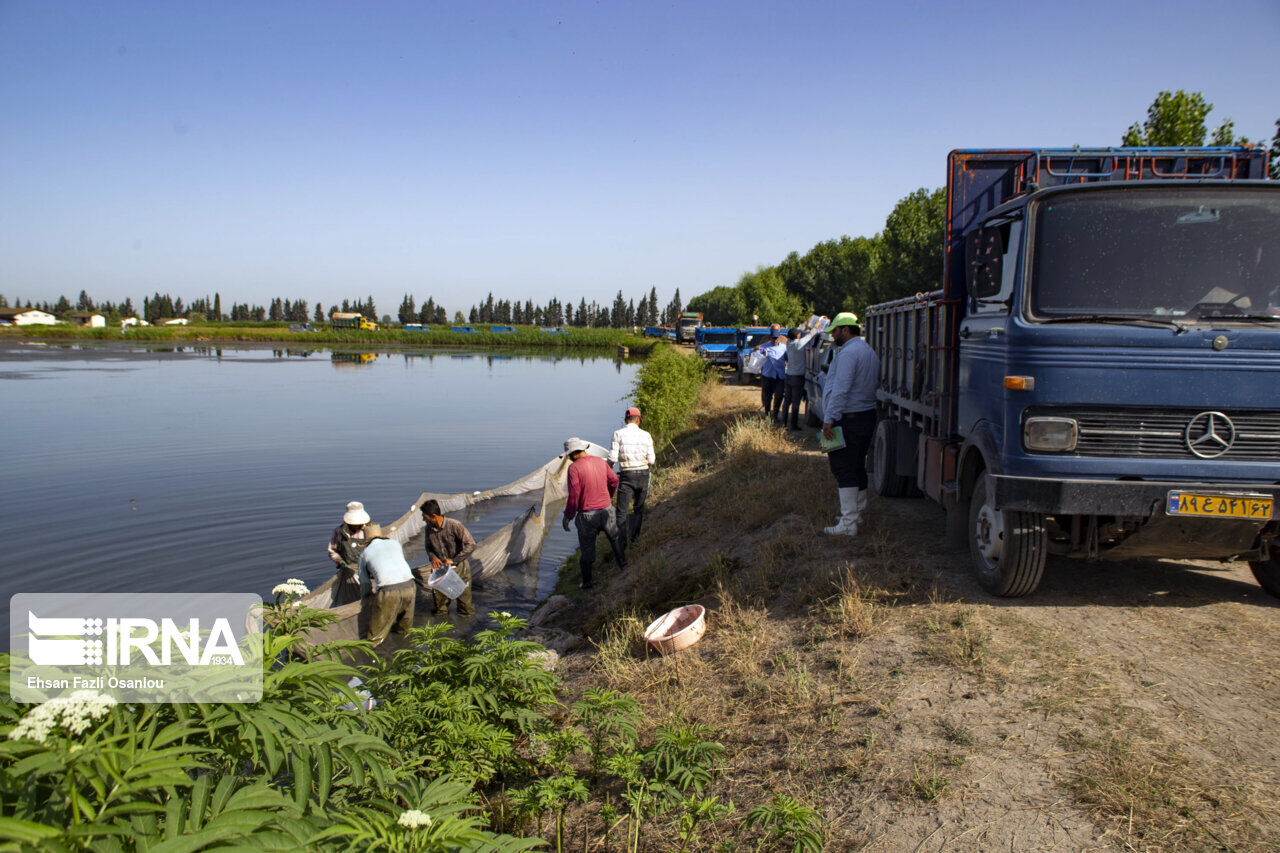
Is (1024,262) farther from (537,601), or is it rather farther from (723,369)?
(723,369)

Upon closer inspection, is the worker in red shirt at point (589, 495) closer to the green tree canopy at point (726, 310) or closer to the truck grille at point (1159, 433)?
the truck grille at point (1159, 433)

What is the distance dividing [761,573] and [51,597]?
10.5 m

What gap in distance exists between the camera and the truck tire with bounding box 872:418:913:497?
919 cm

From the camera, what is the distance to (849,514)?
7918 mm

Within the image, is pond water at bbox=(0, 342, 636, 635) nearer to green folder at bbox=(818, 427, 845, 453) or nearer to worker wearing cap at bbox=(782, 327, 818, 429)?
green folder at bbox=(818, 427, 845, 453)

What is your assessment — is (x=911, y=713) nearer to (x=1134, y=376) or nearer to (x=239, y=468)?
(x=1134, y=376)

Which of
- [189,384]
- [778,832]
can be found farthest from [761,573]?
[189,384]

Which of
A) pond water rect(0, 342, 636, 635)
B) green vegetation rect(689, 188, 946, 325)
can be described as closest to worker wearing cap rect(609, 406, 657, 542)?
pond water rect(0, 342, 636, 635)

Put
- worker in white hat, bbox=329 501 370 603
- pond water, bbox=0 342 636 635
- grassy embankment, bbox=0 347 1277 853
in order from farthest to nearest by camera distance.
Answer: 1. pond water, bbox=0 342 636 635
2. worker in white hat, bbox=329 501 370 603
3. grassy embankment, bbox=0 347 1277 853

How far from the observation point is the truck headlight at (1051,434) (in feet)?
16.5

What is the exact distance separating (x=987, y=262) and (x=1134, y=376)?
4.90 ft

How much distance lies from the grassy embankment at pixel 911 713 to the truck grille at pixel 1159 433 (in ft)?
4.39

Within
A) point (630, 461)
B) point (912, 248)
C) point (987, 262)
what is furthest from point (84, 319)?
point (987, 262)

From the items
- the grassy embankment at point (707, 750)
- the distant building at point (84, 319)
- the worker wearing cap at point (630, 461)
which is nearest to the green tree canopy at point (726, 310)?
the worker wearing cap at point (630, 461)
